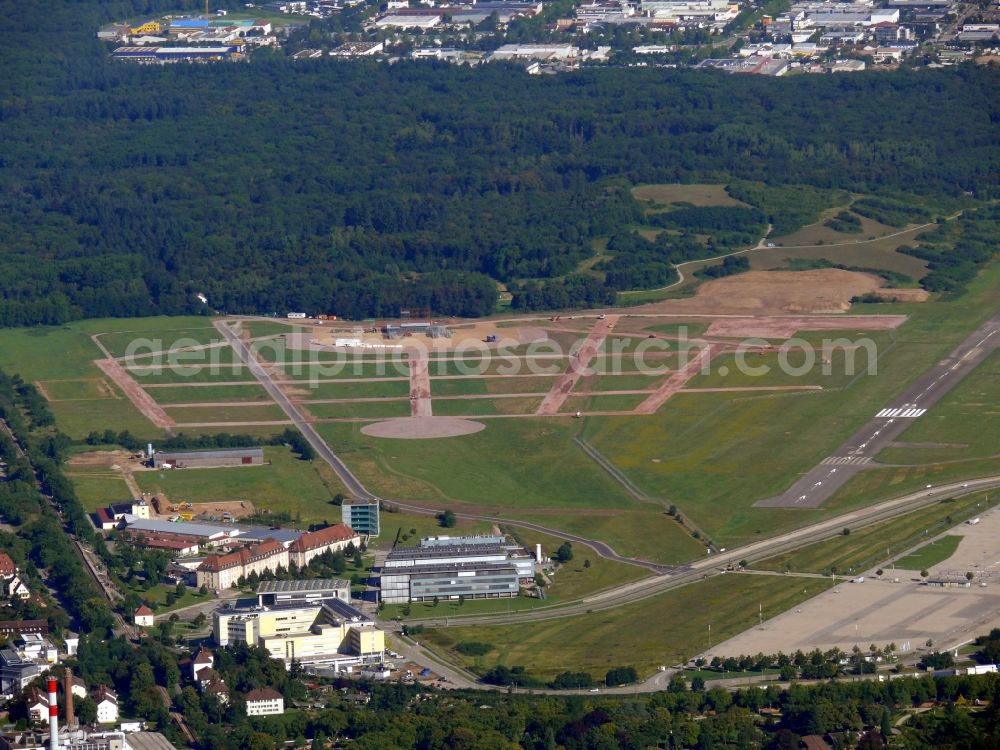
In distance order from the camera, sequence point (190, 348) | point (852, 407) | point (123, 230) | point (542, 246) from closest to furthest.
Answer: point (852, 407), point (190, 348), point (542, 246), point (123, 230)

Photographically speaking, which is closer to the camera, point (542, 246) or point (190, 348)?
point (190, 348)

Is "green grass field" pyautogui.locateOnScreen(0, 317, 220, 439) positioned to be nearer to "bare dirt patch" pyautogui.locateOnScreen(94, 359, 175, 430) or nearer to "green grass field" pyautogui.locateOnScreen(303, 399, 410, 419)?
"bare dirt patch" pyautogui.locateOnScreen(94, 359, 175, 430)

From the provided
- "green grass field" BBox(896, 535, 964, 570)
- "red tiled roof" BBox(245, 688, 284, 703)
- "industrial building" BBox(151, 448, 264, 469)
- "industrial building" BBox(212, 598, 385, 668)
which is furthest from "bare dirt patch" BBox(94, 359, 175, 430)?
"red tiled roof" BBox(245, 688, 284, 703)

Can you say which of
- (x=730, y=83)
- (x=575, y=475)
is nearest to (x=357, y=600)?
(x=575, y=475)

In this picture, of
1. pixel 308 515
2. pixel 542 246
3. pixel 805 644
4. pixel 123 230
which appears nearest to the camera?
pixel 805 644

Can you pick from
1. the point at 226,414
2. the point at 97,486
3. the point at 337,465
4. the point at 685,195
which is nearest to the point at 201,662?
the point at 97,486

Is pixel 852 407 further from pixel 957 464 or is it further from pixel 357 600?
pixel 357 600

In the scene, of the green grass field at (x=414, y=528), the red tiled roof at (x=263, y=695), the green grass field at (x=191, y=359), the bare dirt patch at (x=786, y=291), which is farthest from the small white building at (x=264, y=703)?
the bare dirt patch at (x=786, y=291)

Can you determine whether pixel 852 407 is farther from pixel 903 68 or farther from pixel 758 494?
pixel 903 68

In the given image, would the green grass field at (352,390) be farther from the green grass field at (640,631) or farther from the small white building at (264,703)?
the small white building at (264,703)
